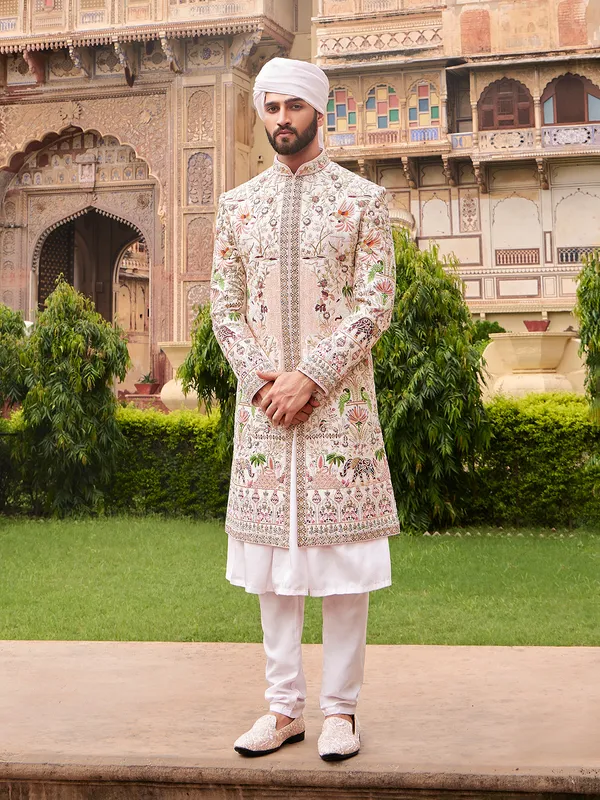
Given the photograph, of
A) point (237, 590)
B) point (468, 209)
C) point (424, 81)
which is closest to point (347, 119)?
point (424, 81)

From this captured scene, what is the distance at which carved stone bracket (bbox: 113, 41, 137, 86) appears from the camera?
17234mm

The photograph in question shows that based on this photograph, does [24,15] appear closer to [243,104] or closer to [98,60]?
[98,60]

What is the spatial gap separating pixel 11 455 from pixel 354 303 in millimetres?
7555

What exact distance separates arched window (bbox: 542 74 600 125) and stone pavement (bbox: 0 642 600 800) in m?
13.9

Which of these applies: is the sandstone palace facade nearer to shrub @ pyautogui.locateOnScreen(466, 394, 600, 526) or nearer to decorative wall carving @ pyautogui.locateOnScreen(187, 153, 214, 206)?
decorative wall carving @ pyautogui.locateOnScreen(187, 153, 214, 206)

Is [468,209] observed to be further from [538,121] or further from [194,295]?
[194,295]

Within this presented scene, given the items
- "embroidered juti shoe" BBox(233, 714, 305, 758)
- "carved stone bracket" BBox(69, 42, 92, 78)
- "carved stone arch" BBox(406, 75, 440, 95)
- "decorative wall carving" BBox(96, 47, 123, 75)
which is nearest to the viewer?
"embroidered juti shoe" BBox(233, 714, 305, 758)

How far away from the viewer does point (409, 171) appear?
54.9 feet

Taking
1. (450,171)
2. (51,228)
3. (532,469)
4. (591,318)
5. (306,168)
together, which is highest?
(450,171)

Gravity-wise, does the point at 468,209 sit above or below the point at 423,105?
below

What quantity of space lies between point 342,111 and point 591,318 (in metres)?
9.84

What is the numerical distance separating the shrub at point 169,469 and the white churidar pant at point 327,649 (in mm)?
6758

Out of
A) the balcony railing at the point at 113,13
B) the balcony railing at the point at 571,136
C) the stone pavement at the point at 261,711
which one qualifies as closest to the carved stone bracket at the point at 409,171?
the balcony railing at the point at 571,136

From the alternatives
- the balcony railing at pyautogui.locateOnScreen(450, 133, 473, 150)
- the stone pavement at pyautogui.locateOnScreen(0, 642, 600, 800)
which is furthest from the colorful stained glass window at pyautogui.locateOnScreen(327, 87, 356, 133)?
the stone pavement at pyautogui.locateOnScreen(0, 642, 600, 800)
